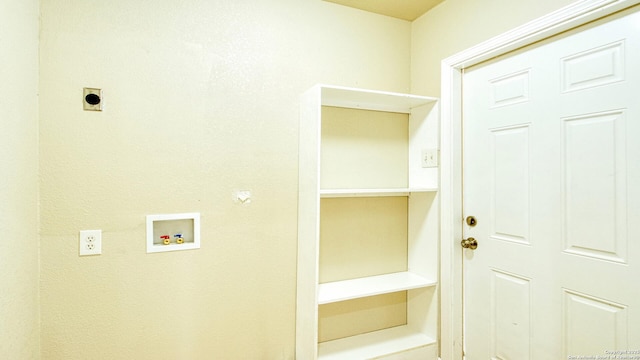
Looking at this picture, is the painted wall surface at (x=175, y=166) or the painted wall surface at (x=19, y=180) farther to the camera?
the painted wall surface at (x=175, y=166)

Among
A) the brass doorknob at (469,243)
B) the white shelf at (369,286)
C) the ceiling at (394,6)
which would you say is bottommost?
the white shelf at (369,286)

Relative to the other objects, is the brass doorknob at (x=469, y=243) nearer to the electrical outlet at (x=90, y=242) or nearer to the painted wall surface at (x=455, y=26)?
the painted wall surface at (x=455, y=26)

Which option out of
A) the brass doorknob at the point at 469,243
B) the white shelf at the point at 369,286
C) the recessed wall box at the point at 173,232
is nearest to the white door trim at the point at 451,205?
the brass doorknob at the point at 469,243

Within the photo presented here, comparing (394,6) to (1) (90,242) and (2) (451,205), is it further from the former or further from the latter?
(1) (90,242)

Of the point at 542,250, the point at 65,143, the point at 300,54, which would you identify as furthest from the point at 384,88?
the point at 65,143

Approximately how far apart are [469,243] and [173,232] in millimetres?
1706

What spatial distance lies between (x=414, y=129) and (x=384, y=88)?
36 cm

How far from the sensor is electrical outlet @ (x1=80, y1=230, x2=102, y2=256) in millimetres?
1489

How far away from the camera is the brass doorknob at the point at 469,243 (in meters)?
1.87

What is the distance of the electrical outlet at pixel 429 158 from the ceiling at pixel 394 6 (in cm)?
95

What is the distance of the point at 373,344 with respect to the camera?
6.43ft

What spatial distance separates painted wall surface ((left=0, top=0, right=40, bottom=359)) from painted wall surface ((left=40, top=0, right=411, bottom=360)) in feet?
0.23

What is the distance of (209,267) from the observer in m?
1.72

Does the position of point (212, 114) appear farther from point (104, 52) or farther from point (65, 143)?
point (65, 143)
